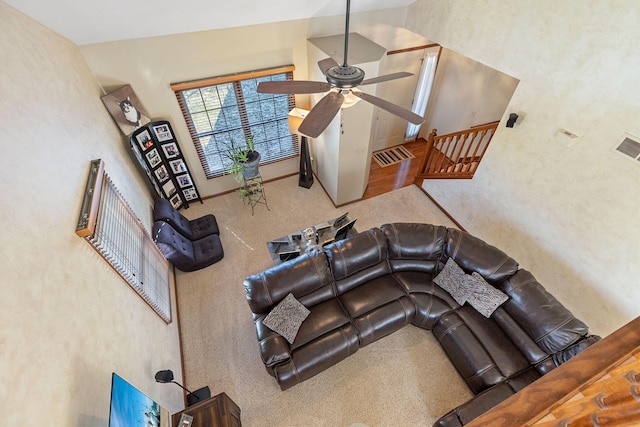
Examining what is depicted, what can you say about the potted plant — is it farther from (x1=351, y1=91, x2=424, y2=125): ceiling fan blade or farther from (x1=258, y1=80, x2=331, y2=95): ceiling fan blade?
(x1=351, y1=91, x2=424, y2=125): ceiling fan blade

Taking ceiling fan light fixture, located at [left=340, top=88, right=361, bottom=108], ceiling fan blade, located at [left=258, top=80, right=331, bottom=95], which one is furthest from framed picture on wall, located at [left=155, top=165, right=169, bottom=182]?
ceiling fan light fixture, located at [left=340, top=88, right=361, bottom=108]

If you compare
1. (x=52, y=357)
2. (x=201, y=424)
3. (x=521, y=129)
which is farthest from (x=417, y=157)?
(x=52, y=357)

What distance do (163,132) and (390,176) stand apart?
4.13 m

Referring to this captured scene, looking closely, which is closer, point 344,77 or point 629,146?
point 344,77

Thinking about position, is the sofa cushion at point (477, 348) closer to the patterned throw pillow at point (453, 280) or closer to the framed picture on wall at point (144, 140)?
the patterned throw pillow at point (453, 280)

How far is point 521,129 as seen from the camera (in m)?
3.37

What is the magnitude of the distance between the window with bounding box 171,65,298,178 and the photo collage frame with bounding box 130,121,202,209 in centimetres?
34

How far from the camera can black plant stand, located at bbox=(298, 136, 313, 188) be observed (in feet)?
16.6

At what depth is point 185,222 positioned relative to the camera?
438cm

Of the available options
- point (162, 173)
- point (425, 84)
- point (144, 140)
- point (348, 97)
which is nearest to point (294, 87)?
point (348, 97)

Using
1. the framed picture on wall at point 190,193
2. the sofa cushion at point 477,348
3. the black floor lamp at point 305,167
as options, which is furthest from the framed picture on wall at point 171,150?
the sofa cushion at point 477,348

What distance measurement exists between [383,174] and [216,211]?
337 centimetres

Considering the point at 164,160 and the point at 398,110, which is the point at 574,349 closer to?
the point at 398,110

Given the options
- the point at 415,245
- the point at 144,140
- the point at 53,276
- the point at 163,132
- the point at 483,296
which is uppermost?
the point at 163,132
